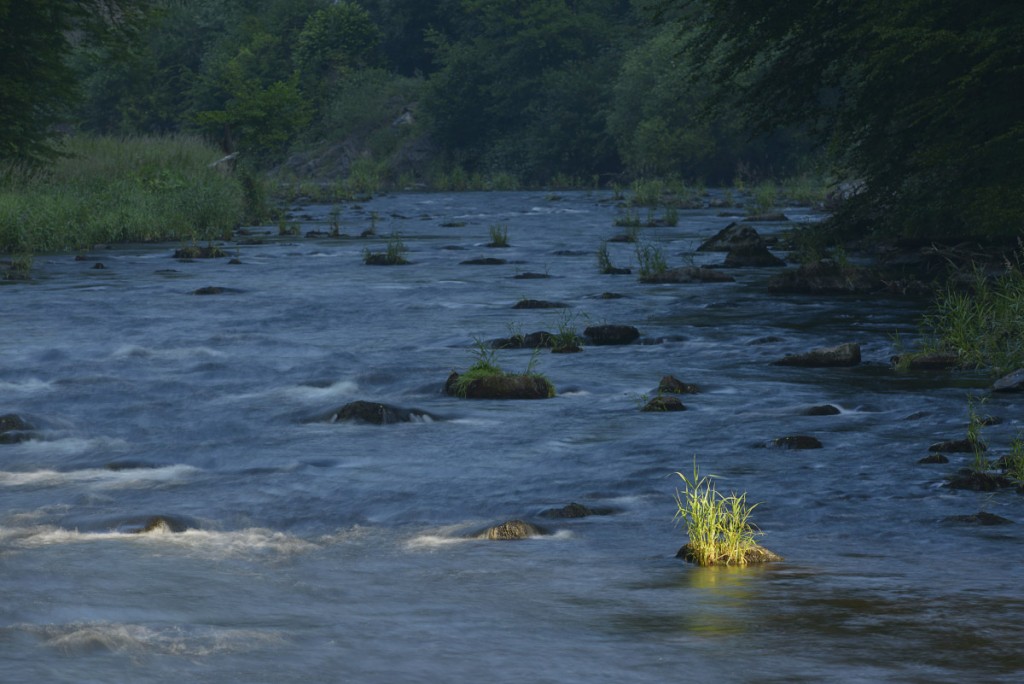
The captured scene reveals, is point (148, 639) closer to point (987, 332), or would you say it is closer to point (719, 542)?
point (719, 542)

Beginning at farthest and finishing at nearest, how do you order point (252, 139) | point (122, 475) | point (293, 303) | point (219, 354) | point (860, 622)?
1. point (252, 139)
2. point (293, 303)
3. point (219, 354)
4. point (122, 475)
5. point (860, 622)

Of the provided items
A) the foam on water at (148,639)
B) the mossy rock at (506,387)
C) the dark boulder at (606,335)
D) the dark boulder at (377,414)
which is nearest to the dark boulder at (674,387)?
the mossy rock at (506,387)

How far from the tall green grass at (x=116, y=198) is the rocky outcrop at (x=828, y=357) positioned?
65.7 ft

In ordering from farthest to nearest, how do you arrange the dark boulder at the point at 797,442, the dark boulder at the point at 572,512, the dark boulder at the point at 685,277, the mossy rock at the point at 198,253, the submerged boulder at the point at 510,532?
1. the mossy rock at the point at 198,253
2. the dark boulder at the point at 685,277
3. the dark boulder at the point at 797,442
4. the dark boulder at the point at 572,512
5. the submerged boulder at the point at 510,532

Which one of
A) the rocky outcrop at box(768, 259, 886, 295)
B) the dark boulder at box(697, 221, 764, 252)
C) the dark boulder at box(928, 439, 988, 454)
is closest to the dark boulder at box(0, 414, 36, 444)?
the dark boulder at box(928, 439, 988, 454)

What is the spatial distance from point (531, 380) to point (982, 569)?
690cm

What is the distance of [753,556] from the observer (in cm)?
813

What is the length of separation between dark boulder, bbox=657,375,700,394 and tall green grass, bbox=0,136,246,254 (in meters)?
Result: 20.3

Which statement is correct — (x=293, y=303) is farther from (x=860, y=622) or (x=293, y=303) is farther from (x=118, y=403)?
(x=860, y=622)

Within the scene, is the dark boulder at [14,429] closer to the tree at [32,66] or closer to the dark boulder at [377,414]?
the dark boulder at [377,414]

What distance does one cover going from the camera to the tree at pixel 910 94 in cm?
1867

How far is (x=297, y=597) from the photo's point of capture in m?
7.53

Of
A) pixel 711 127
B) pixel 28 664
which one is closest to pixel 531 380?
pixel 28 664

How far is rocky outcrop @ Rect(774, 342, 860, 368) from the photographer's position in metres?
15.8
